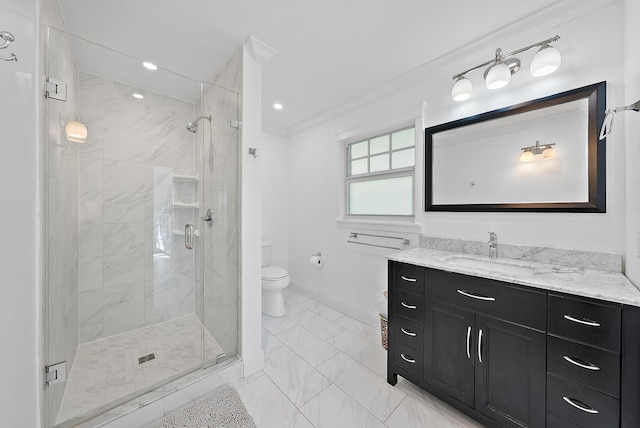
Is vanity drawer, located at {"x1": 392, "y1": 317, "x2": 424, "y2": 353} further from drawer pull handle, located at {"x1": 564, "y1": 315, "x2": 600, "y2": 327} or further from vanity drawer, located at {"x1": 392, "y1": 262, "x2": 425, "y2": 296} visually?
drawer pull handle, located at {"x1": 564, "y1": 315, "x2": 600, "y2": 327}

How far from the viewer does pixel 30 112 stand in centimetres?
94

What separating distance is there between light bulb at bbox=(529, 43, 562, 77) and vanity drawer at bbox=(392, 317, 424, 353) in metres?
1.71

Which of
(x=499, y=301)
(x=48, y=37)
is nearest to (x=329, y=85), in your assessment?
(x=48, y=37)

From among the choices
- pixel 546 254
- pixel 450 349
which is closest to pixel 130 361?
pixel 450 349

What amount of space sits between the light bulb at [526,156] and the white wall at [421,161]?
13.2 inches

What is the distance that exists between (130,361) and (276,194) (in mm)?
2369

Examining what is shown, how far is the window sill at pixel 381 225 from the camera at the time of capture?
2.11 metres

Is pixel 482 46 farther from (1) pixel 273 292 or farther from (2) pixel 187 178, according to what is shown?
(1) pixel 273 292

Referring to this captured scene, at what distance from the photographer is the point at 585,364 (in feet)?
3.13

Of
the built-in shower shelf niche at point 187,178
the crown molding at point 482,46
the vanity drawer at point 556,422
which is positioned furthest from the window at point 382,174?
the built-in shower shelf niche at point 187,178

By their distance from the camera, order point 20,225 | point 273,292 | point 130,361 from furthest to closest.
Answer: point 273,292 → point 130,361 → point 20,225

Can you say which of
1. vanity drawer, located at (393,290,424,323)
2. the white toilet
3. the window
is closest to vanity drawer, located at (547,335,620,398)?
vanity drawer, located at (393,290,424,323)

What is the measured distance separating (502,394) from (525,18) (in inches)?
88.1

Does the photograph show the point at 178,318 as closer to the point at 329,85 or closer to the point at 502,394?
the point at 502,394
